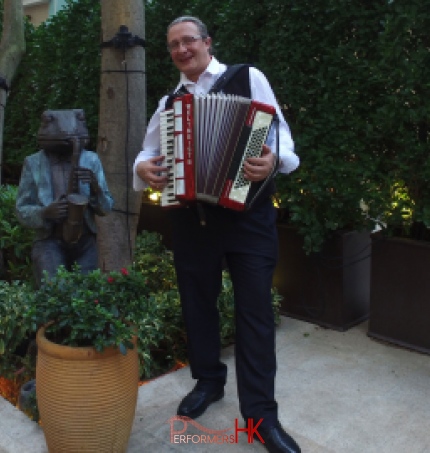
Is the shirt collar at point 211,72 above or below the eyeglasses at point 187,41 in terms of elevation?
below

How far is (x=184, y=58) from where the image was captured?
2.96 m

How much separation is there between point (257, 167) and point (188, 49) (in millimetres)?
724

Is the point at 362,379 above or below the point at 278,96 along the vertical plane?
below

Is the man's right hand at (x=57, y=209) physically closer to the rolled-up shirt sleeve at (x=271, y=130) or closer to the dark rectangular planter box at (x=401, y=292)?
the rolled-up shirt sleeve at (x=271, y=130)

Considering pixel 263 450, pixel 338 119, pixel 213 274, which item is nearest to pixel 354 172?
pixel 338 119

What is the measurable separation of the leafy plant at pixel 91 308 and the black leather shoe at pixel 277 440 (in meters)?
0.83

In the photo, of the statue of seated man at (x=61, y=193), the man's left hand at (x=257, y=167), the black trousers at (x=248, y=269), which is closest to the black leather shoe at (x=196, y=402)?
the black trousers at (x=248, y=269)

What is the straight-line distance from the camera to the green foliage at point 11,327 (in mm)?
3777

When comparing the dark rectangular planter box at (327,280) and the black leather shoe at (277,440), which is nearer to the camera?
the black leather shoe at (277,440)

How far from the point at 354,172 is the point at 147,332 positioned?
6.08ft

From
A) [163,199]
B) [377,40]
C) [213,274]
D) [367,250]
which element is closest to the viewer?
[163,199]

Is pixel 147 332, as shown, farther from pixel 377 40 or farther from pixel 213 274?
pixel 377 40

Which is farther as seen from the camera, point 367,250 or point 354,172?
point 367,250

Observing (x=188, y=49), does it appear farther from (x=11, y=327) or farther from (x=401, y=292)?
(x=401, y=292)
